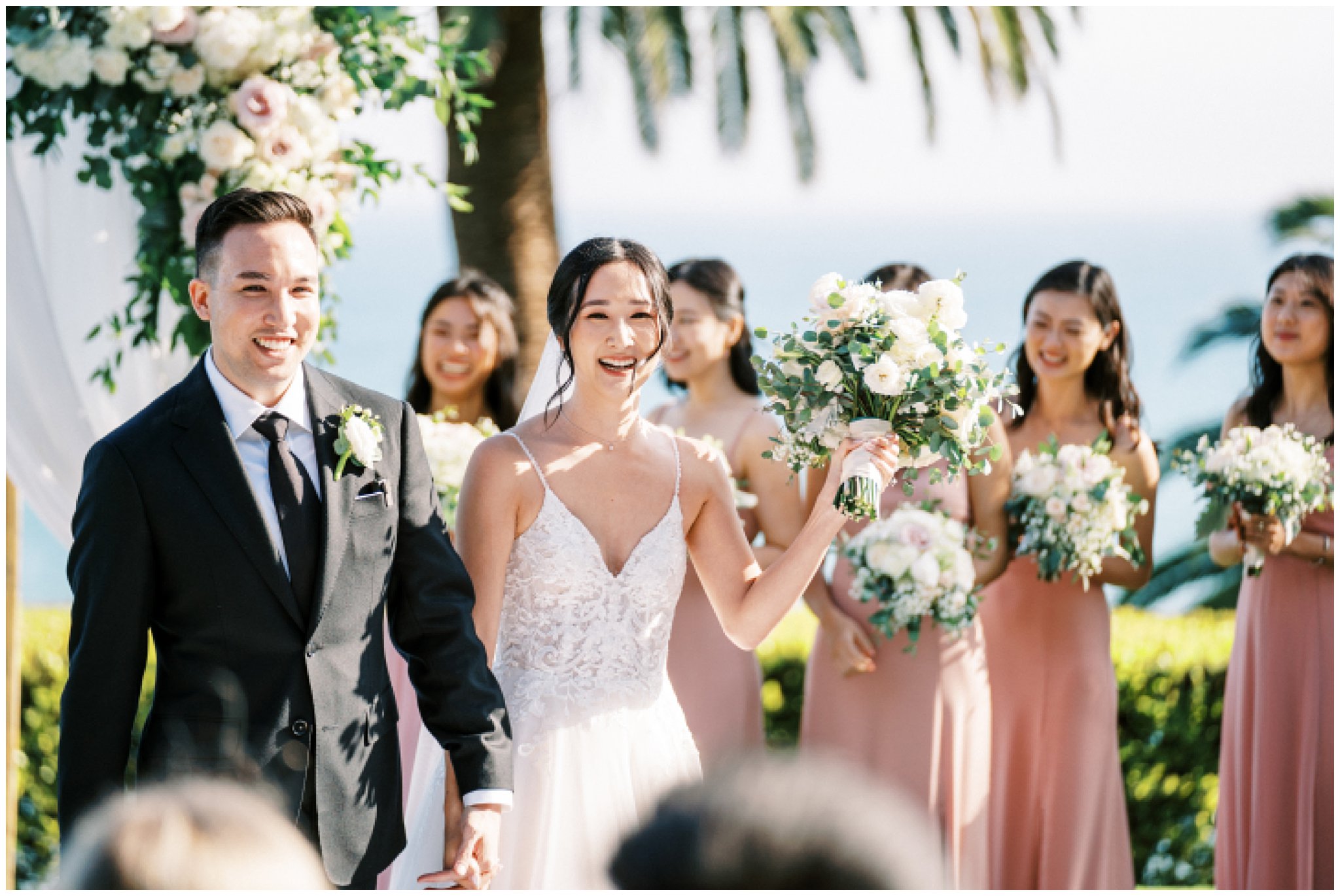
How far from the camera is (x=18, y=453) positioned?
4781 millimetres

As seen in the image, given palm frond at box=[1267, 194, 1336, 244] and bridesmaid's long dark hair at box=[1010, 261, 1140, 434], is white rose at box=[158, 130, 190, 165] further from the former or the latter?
palm frond at box=[1267, 194, 1336, 244]

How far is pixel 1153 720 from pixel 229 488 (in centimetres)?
587

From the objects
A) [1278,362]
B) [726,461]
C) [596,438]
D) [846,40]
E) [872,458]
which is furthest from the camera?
[846,40]

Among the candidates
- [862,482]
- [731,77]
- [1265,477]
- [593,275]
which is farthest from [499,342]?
[731,77]

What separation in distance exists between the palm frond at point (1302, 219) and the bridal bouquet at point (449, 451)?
1015cm

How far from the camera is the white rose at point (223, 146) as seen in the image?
459cm

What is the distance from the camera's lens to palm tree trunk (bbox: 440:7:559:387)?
891 cm

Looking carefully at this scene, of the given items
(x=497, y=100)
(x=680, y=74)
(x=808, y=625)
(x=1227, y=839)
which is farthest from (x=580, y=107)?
(x=1227, y=839)

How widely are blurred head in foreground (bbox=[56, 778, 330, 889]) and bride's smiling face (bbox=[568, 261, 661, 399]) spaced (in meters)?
2.32

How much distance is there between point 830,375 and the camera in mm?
3512

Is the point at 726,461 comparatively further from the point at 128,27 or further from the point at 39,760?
the point at 39,760

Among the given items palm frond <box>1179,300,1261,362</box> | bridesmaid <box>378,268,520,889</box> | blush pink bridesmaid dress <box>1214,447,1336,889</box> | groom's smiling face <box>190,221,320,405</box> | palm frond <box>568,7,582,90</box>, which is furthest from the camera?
palm frond <box>1179,300,1261,362</box>

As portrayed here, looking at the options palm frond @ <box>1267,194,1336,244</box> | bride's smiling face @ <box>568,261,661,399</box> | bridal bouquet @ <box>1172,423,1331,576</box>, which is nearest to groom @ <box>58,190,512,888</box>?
Result: bride's smiling face @ <box>568,261,661,399</box>

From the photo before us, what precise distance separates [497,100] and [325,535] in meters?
6.58
